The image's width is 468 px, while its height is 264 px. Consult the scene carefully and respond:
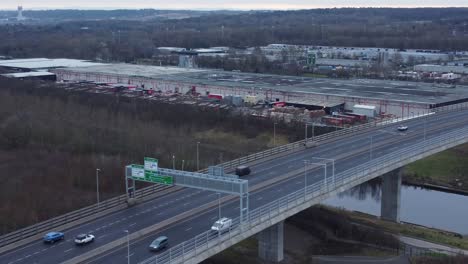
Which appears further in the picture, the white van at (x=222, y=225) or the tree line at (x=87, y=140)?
the tree line at (x=87, y=140)

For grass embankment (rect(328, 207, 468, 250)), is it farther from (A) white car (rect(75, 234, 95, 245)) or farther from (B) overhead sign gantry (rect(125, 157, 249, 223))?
(A) white car (rect(75, 234, 95, 245))

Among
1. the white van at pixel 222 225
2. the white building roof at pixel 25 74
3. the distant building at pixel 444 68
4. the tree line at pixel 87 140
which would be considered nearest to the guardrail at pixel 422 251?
the white van at pixel 222 225

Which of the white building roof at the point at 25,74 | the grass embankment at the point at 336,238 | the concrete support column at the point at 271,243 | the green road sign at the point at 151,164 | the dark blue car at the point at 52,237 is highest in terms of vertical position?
the white building roof at the point at 25,74

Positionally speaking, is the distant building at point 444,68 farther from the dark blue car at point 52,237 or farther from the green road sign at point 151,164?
the dark blue car at point 52,237

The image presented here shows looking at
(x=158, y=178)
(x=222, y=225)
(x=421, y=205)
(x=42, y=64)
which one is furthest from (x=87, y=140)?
(x=42, y=64)

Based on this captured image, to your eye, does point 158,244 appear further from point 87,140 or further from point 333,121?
point 333,121

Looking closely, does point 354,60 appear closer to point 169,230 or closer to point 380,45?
point 380,45

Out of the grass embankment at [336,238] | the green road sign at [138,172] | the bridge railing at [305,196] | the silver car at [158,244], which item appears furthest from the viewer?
the green road sign at [138,172]
